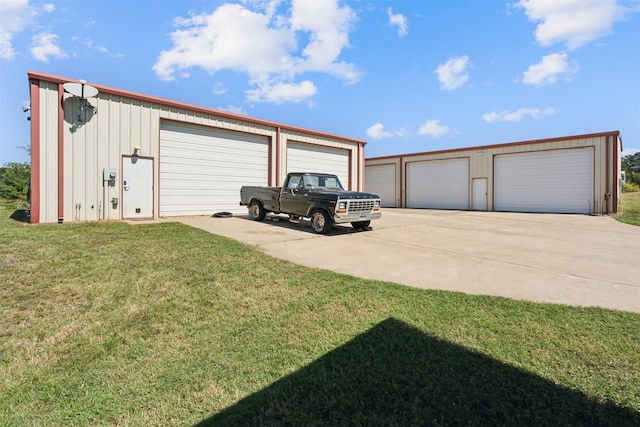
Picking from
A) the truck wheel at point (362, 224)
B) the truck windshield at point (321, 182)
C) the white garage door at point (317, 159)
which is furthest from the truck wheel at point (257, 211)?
the white garage door at point (317, 159)

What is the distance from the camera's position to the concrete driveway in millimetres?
4312

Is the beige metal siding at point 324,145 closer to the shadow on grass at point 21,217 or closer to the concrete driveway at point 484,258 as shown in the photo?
the concrete driveway at point 484,258

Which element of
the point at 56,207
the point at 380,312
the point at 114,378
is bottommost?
the point at 114,378

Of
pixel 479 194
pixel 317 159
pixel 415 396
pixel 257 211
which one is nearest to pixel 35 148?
pixel 257 211

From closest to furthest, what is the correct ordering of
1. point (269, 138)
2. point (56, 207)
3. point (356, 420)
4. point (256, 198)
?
point (356, 420)
point (56, 207)
point (256, 198)
point (269, 138)

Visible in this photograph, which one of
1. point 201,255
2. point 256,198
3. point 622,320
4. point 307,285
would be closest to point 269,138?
point 256,198

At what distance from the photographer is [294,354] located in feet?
9.21

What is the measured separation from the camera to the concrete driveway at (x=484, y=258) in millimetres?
4312

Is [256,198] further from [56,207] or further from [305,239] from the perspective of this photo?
[56,207]

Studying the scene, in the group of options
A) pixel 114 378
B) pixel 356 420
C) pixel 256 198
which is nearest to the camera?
pixel 356 420

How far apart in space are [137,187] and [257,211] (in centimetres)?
417

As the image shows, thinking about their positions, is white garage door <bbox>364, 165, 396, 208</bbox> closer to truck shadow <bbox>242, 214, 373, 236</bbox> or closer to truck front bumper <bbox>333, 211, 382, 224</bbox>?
truck shadow <bbox>242, 214, 373, 236</bbox>

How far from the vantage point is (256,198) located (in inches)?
435

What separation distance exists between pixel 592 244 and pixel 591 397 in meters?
7.35
